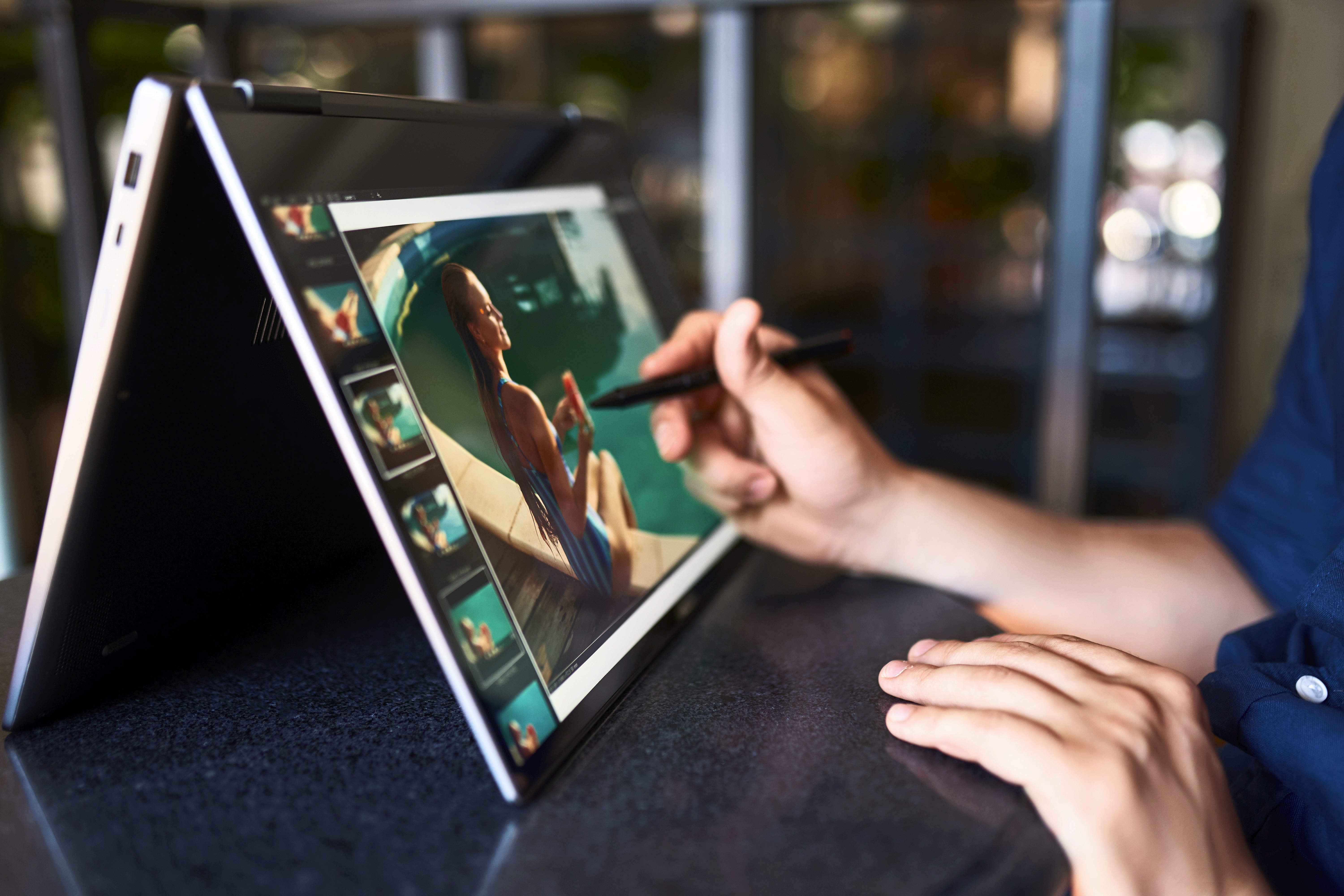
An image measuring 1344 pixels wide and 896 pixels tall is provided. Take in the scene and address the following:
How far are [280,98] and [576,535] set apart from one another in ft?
0.90

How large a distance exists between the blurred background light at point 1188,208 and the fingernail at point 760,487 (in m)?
3.14

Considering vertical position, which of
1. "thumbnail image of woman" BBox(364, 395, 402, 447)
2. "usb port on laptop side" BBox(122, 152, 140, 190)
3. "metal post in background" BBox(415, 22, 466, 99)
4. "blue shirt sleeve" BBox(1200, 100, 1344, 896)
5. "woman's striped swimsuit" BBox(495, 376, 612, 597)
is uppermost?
"metal post in background" BBox(415, 22, 466, 99)

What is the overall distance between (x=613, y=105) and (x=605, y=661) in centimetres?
365

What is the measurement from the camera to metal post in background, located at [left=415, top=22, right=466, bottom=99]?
4.39 feet

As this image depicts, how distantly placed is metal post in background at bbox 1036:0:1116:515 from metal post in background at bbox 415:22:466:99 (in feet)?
2.69

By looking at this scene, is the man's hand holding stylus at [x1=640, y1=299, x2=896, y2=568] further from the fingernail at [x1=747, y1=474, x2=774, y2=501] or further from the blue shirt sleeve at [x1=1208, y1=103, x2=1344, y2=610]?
the blue shirt sleeve at [x1=1208, y1=103, x2=1344, y2=610]

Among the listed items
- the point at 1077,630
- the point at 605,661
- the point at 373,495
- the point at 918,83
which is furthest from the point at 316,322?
the point at 918,83

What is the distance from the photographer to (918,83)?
3.60m

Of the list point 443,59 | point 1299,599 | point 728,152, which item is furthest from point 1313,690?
point 443,59

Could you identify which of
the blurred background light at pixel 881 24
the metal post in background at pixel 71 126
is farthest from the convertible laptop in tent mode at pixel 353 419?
the blurred background light at pixel 881 24

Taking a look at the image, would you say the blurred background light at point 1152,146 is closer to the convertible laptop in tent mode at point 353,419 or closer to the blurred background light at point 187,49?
the blurred background light at point 187,49

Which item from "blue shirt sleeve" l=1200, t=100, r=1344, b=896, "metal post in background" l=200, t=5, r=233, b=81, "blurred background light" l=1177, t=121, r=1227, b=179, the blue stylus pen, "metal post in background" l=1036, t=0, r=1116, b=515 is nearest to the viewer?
"blue shirt sleeve" l=1200, t=100, r=1344, b=896

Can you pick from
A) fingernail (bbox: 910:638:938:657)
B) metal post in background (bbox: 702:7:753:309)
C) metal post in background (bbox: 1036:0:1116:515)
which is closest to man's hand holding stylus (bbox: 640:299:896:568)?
fingernail (bbox: 910:638:938:657)

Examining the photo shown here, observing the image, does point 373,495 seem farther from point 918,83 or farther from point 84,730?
point 918,83
